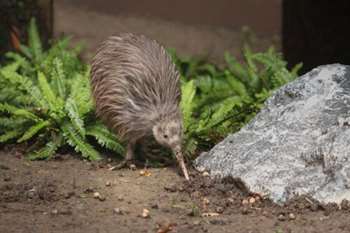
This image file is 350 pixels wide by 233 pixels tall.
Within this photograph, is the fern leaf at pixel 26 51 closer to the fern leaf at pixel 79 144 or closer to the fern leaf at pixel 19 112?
the fern leaf at pixel 19 112

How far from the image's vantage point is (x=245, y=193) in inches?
311

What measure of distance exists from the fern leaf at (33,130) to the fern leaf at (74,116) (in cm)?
27

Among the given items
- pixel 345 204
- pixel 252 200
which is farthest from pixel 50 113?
pixel 345 204

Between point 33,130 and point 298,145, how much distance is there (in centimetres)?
270

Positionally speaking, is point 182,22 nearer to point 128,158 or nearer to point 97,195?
point 128,158

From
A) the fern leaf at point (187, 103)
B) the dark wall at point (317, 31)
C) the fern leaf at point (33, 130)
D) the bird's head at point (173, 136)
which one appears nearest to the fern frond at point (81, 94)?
the fern leaf at point (33, 130)

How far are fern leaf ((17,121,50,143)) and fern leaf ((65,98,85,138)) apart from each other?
0.27 metres

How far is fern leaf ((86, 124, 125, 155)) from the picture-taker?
8992 mm

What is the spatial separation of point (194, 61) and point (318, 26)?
1.71 meters

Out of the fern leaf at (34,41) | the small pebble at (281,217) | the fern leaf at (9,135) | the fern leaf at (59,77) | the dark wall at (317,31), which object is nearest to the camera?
the small pebble at (281,217)

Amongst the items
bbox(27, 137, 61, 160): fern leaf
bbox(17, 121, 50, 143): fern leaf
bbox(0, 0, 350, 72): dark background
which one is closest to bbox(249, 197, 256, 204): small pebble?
bbox(27, 137, 61, 160): fern leaf

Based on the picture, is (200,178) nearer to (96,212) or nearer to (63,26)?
(96,212)

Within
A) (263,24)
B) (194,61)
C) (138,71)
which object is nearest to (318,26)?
(194,61)

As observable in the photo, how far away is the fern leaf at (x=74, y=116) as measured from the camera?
29.6 feet
